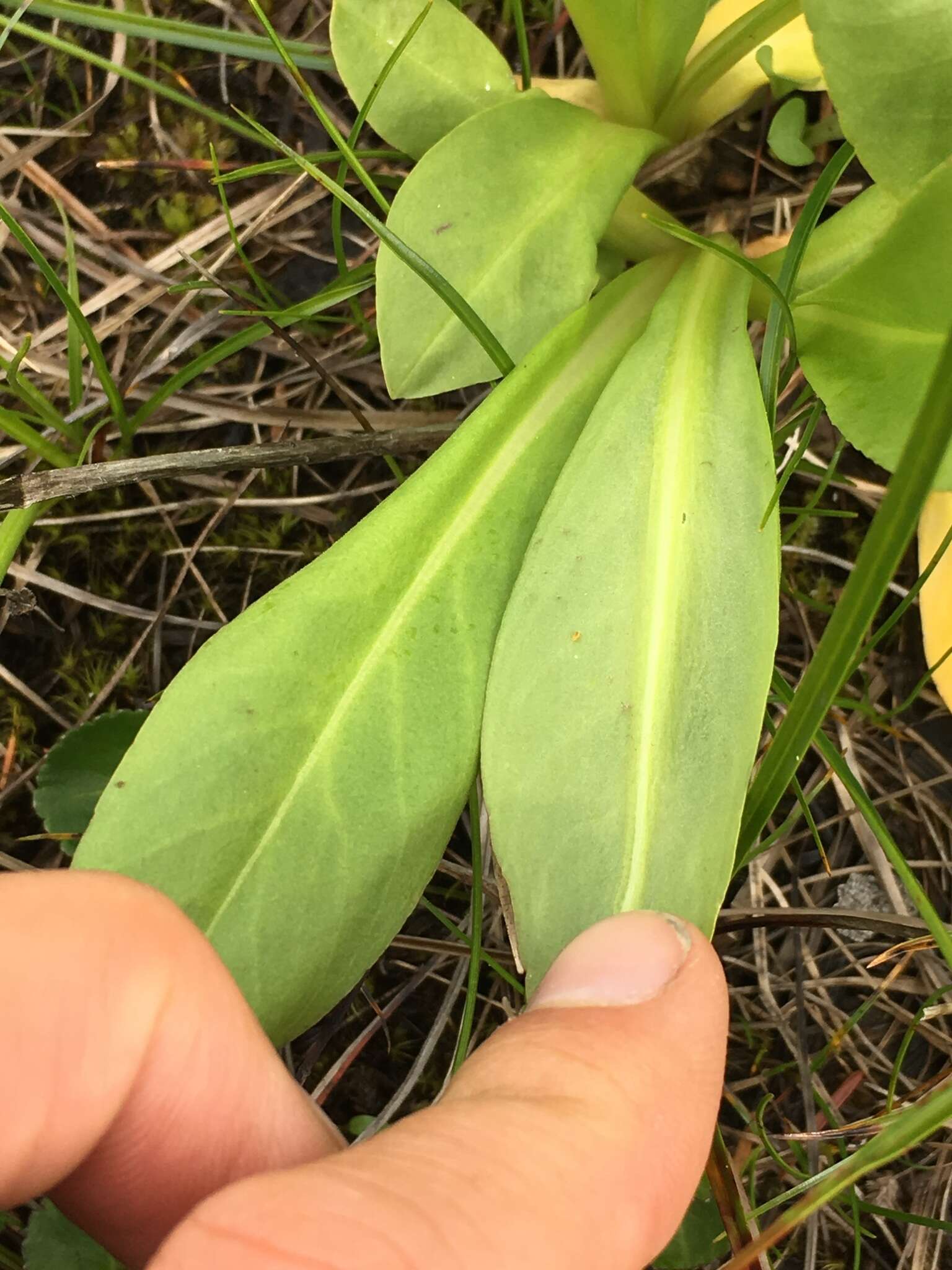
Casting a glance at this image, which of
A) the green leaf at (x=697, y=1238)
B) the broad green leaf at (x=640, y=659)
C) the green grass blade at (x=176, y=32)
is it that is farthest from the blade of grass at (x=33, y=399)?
the green leaf at (x=697, y=1238)

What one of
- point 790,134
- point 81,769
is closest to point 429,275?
point 790,134

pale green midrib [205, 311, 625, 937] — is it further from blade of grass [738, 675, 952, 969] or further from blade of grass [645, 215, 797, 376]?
blade of grass [738, 675, 952, 969]

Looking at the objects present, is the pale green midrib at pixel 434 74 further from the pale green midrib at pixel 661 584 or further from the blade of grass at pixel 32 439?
the blade of grass at pixel 32 439

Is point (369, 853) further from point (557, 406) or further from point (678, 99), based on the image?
point (678, 99)

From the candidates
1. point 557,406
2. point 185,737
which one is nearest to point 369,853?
point 185,737

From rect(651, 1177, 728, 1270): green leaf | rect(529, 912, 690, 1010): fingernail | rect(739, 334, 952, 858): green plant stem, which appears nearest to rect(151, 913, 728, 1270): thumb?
rect(529, 912, 690, 1010): fingernail
